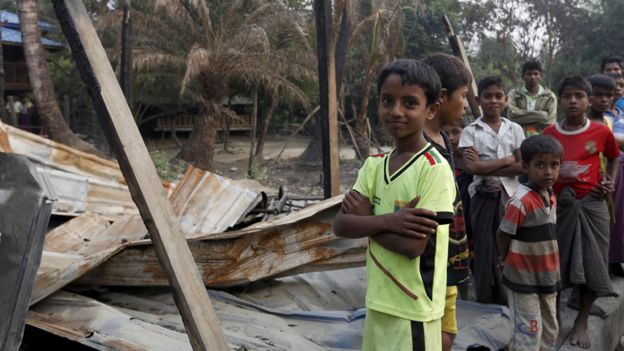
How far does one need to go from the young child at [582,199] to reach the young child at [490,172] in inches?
11.0

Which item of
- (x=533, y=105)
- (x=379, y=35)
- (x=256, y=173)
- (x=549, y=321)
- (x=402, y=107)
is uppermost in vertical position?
(x=379, y=35)

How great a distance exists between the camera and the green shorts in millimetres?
1826

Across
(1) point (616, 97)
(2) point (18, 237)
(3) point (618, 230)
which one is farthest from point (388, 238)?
(1) point (616, 97)

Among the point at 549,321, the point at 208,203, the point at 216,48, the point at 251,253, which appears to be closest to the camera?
the point at 549,321

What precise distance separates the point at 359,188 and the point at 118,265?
1740 mm

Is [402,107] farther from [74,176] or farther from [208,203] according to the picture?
[74,176]

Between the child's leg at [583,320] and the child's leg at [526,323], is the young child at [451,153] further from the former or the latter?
the child's leg at [583,320]

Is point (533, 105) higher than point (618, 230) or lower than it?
higher

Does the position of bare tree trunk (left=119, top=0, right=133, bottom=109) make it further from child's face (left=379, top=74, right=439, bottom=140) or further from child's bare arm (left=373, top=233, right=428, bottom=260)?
child's bare arm (left=373, top=233, right=428, bottom=260)

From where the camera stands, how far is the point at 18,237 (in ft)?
6.92

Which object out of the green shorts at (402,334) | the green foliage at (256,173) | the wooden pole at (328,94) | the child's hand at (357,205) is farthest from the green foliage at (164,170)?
the green shorts at (402,334)

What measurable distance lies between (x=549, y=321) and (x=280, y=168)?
43.7 ft

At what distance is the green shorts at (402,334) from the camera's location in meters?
1.83

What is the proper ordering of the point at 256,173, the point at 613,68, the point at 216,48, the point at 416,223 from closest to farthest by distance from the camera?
1. the point at 416,223
2. the point at 613,68
3. the point at 216,48
4. the point at 256,173
